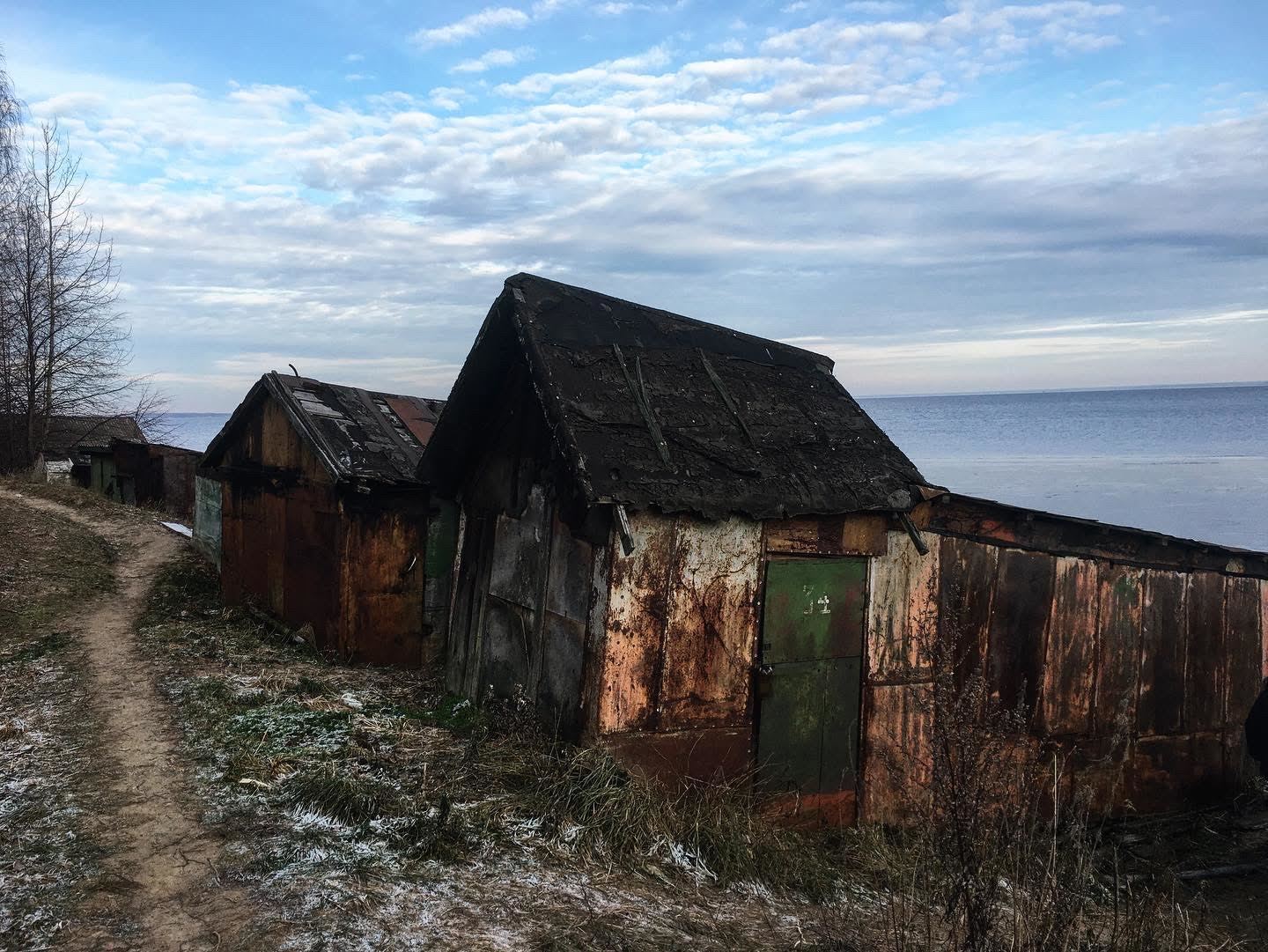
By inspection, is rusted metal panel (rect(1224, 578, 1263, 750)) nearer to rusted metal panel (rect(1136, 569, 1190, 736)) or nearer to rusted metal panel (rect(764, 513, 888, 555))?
rusted metal panel (rect(1136, 569, 1190, 736))

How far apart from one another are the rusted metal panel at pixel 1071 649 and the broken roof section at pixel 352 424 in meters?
6.97

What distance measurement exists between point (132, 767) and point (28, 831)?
1235 mm

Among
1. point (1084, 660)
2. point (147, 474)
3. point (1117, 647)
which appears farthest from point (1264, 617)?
point (147, 474)

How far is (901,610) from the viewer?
7527 millimetres

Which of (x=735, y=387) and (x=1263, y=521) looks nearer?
(x=735, y=387)

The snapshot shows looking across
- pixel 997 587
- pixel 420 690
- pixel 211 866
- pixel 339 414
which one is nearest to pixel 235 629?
pixel 339 414

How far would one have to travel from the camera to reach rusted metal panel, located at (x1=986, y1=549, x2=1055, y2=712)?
8.07m

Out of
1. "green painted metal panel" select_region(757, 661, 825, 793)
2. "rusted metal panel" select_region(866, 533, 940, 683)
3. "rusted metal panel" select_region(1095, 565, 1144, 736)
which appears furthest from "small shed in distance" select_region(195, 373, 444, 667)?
"rusted metal panel" select_region(1095, 565, 1144, 736)

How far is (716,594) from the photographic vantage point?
6.64m

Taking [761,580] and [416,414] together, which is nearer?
[761,580]

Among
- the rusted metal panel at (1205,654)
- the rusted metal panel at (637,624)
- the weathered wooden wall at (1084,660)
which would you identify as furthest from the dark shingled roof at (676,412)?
the rusted metal panel at (1205,654)

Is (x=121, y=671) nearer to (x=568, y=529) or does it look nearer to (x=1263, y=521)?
(x=568, y=529)

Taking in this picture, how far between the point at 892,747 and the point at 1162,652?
358cm

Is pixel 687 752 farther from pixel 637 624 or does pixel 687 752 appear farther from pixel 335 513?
pixel 335 513
